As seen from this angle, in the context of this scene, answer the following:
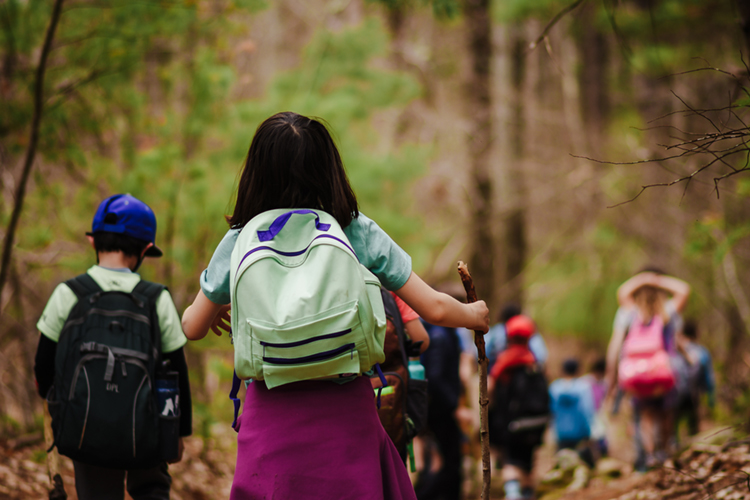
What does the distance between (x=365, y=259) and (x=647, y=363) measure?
474cm

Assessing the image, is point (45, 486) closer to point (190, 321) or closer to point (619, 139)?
point (190, 321)

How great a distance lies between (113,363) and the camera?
261 centimetres

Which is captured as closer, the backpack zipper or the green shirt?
the backpack zipper

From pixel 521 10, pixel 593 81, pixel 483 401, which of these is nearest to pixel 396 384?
pixel 483 401

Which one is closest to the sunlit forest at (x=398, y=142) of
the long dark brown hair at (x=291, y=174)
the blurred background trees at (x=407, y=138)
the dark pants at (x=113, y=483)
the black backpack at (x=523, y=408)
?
the blurred background trees at (x=407, y=138)

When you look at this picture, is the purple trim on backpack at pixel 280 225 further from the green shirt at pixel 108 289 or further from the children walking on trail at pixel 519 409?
the children walking on trail at pixel 519 409

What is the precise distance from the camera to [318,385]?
190cm

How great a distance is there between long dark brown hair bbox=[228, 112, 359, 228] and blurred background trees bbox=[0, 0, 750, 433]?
0.96 metres

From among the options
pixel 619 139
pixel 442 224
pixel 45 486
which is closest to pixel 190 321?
pixel 45 486

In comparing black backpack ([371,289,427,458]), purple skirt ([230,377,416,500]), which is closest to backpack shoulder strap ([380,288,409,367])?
black backpack ([371,289,427,458])

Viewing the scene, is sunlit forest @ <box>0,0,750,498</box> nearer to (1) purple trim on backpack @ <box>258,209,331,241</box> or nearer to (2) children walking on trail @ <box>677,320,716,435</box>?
(1) purple trim on backpack @ <box>258,209,331,241</box>

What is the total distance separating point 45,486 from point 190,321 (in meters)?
2.83

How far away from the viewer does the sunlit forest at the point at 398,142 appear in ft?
17.3

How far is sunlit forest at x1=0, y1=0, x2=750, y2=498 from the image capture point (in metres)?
5.28
